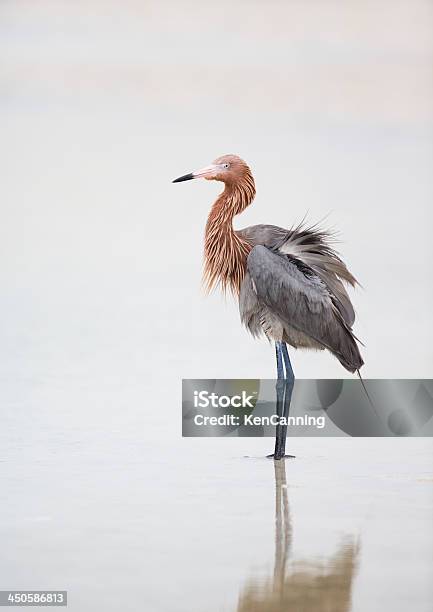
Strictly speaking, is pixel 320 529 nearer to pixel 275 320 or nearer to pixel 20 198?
pixel 275 320

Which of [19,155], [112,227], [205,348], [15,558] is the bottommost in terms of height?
[15,558]

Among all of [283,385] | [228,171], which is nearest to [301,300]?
[283,385]

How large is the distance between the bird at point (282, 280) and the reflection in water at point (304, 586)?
48.4 inches

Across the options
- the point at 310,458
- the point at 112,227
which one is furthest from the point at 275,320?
the point at 112,227

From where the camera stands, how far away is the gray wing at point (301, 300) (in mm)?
4113

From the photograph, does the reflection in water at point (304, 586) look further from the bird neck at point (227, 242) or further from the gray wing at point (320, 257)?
the bird neck at point (227, 242)

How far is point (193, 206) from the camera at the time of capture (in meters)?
8.93

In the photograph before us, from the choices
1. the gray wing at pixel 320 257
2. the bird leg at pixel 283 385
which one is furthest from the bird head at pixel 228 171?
the bird leg at pixel 283 385

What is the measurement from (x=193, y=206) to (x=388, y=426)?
4.60 meters

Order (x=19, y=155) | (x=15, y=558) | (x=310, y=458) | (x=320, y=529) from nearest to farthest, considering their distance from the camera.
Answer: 1. (x=15, y=558)
2. (x=320, y=529)
3. (x=310, y=458)
4. (x=19, y=155)

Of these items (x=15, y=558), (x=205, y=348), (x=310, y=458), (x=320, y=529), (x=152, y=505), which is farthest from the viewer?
(x=205, y=348)

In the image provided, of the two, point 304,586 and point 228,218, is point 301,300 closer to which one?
point 228,218

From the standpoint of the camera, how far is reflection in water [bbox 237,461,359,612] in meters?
2.56

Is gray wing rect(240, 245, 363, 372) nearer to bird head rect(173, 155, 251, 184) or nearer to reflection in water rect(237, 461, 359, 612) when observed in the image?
bird head rect(173, 155, 251, 184)
